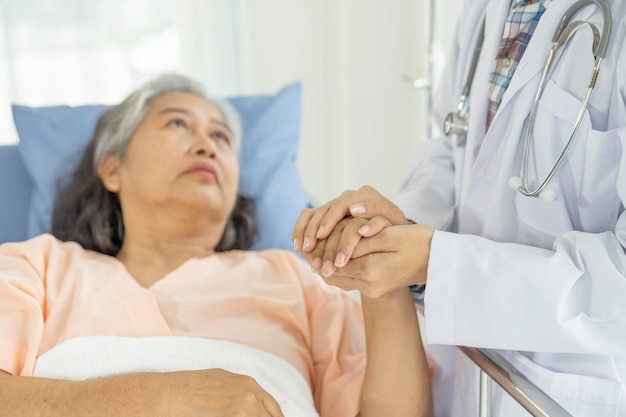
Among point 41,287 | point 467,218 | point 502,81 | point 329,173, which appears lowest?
point 329,173

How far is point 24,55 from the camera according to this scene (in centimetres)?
268

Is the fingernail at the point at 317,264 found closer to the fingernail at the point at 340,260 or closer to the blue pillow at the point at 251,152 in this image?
the fingernail at the point at 340,260

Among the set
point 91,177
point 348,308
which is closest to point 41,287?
point 91,177

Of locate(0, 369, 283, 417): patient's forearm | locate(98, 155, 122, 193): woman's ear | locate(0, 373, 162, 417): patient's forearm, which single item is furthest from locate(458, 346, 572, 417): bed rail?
locate(98, 155, 122, 193): woman's ear

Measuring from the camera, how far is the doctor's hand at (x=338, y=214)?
3.84 feet

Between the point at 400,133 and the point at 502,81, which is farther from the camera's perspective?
the point at 400,133

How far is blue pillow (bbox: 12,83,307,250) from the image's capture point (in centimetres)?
201

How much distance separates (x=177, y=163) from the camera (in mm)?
1679

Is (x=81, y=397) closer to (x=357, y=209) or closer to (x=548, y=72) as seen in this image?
(x=357, y=209)

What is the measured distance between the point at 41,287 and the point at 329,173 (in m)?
1.80

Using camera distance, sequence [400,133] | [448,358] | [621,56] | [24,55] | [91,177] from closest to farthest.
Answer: [621,56], [448,358], [91,177], [24,55], [400,133]

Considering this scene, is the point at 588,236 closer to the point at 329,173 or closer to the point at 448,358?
the point at 448,358

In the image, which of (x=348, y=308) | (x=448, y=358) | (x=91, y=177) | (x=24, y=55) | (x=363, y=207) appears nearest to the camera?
(x=363, y=207)

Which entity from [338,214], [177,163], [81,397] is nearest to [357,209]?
[338,214]
